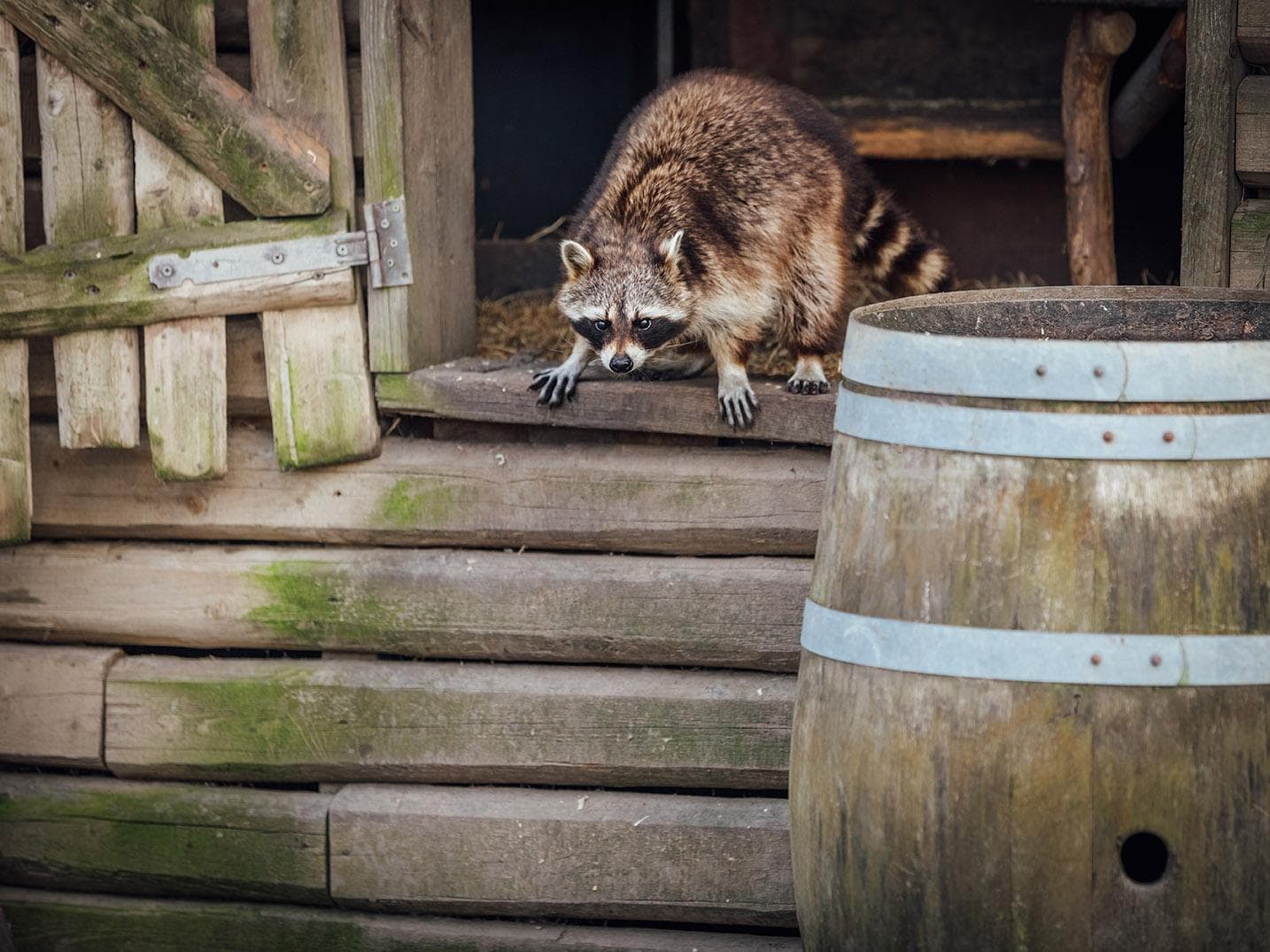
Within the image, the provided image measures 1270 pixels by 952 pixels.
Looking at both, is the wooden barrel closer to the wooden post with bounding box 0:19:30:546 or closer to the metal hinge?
the metal hinge

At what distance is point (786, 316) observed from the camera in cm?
426

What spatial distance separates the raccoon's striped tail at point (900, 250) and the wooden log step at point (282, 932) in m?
1.93

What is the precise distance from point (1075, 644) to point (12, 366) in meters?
2.78

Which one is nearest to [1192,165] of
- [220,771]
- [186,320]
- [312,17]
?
[312,17]

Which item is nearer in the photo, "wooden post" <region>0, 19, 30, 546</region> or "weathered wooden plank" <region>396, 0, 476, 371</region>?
"wooden post" <region>0, 19, 30, 546</region>

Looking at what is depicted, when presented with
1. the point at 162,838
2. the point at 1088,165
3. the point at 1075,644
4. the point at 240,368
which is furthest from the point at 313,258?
the point at 1088,165

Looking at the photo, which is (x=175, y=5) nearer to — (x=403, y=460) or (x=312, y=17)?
(x=312, y=17)

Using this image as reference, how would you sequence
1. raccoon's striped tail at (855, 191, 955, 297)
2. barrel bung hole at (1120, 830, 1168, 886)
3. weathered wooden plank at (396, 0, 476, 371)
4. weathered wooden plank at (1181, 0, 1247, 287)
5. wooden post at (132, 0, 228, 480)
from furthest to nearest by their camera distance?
1. raccoon's striped tail at (855, 191, 955, 297)
2. weathered wooden plank at (396, 0, 476, 371)
3. wooden post at (132, 0, 228, 480)
4. weathered wooden plank at (1181, 0, 1247, 287)
5. barrel bung hole at (1120, 830, 1168, 886)

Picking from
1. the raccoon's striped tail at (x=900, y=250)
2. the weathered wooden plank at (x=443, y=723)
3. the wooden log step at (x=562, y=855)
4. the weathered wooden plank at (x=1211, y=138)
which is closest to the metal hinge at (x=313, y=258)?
the weathered wooden plank at (x=443, y=723)

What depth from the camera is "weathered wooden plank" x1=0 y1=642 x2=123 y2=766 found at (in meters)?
4.07

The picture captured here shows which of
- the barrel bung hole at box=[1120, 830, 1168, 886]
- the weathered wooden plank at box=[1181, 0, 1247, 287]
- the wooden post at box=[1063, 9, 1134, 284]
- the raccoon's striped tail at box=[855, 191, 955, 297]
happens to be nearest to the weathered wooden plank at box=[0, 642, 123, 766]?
the raccoon's striped tail at box=[855, 191, 955, 297]

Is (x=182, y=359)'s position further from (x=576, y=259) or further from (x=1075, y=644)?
(x=1075, y=644)

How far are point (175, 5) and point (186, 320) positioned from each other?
0.75m

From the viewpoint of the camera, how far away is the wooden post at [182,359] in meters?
3.80
